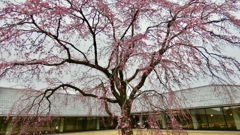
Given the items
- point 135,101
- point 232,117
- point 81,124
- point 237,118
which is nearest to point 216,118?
point 232,117

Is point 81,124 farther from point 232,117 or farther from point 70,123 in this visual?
point 232,117

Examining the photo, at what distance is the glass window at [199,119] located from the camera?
469 inches

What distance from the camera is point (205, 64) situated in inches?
162

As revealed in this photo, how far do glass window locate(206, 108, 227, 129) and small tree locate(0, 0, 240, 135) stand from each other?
9.00m

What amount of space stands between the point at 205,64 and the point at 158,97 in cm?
171

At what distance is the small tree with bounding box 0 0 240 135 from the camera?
11.3 feet

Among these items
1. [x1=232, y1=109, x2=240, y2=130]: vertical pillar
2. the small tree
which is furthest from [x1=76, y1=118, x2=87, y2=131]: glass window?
[x1=232, y1=109, x2=240, y2=130]: vertical pillar

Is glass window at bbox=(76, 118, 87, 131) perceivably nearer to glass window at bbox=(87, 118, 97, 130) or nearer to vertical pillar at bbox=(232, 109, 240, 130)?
glass window at bbox=(87, 118, 97, 130)

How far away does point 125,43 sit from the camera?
11.6ft

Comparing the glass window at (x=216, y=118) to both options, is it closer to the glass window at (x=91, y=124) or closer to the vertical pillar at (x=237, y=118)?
the vertical pillar at (x=237, y=118)

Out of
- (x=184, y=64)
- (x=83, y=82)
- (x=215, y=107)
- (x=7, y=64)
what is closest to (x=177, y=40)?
(x=184, y=64)

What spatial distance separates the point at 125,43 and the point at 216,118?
36.0 ft

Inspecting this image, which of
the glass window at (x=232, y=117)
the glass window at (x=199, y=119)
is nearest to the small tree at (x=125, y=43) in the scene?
the glass window at (x=232, y=117)

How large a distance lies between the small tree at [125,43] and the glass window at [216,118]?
900 cm
